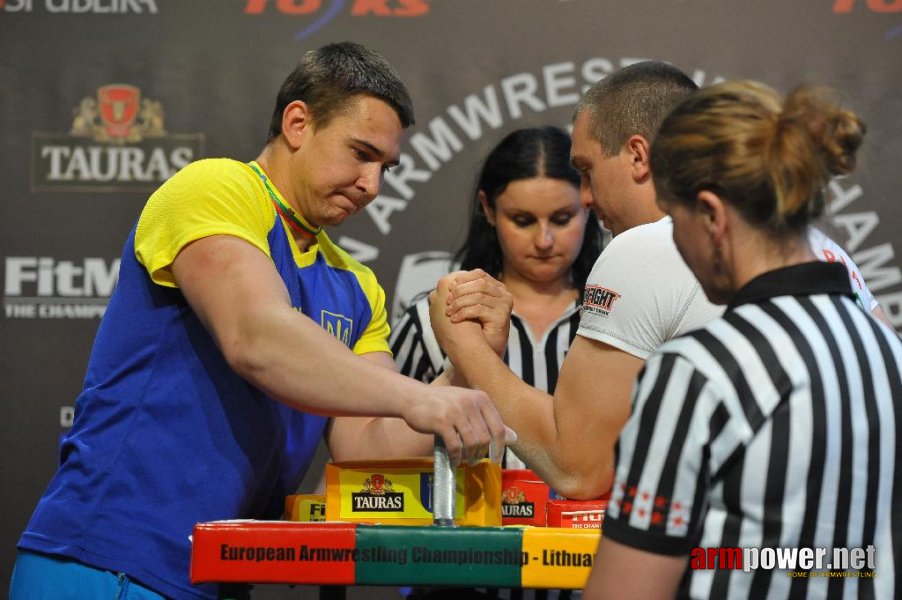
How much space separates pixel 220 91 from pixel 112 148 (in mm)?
363

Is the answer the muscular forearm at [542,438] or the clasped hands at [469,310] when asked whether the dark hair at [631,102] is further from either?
the muscular forearm at [542,438]

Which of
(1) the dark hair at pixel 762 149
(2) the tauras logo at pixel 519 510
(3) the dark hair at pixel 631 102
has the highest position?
(3) the dark hair at pixel 631 102

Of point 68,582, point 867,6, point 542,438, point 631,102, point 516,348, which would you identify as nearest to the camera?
point 68,582

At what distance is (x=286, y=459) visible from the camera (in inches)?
73.4

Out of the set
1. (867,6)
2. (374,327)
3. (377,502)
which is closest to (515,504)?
(377,502)

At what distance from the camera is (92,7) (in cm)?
328

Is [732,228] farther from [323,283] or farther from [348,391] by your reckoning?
[323,283]

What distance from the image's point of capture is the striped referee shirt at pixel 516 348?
9.70ft

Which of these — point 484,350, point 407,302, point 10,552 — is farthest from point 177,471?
point 10,552

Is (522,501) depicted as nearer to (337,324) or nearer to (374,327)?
(337,324)

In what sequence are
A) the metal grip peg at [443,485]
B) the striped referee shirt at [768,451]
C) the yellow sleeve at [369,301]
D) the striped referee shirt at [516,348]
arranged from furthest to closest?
the striped referee shirt at [516,348], the yellow sleeve at [369,301], the metal grip peg at [443,485], the striped referee shirt at [768,451]

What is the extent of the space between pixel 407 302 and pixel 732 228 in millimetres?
2138

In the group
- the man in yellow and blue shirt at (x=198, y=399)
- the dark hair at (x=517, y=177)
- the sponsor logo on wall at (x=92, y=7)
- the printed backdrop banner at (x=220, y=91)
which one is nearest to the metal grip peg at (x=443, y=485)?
the man in yellow and blue shirt at (x=198, y=399)

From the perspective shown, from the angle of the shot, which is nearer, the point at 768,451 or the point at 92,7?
the point at 768,451
